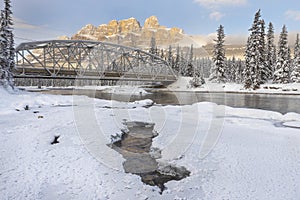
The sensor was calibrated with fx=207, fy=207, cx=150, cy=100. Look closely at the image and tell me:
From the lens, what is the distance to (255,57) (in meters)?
47.9

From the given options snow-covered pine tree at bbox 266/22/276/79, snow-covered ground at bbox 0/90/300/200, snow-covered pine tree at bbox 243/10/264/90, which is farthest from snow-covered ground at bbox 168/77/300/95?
snow-covered ground at bbox 0/90/300/200

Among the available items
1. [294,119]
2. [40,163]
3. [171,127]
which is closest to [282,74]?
[294,119]

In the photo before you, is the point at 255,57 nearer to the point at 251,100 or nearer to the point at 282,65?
the point at 282,65

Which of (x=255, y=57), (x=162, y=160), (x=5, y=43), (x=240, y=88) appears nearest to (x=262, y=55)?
(x=255, y=57)

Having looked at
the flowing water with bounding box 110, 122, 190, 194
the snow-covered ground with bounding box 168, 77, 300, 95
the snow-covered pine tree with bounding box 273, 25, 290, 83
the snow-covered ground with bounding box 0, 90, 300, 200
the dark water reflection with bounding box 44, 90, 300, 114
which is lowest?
the flowing water with bounding box 110, 122, 190, 194

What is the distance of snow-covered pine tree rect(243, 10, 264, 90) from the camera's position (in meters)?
47.7

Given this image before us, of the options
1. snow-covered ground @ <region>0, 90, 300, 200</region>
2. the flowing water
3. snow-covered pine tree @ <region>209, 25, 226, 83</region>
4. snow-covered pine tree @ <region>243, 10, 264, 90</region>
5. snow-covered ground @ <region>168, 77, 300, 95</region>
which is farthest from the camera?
snow-covered pine tree @ <region>209, 25, 226, 83</region>

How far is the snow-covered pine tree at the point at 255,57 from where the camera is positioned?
47.7 metres

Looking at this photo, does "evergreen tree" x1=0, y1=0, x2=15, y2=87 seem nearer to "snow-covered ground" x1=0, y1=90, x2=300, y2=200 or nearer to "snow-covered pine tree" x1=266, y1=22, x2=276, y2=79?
"snow-covered ground" x1=0, y1=90, x2=300, y2=200

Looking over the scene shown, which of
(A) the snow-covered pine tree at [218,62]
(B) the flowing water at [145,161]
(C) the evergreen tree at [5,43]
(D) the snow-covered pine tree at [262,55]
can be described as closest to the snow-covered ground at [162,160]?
(B) the flowing water at [145,161]

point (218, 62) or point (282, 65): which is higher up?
point (218, 62)

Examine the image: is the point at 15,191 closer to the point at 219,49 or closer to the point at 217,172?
the point at 217,172

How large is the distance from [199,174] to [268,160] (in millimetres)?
2983

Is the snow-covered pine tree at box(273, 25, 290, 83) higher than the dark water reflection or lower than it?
higher
